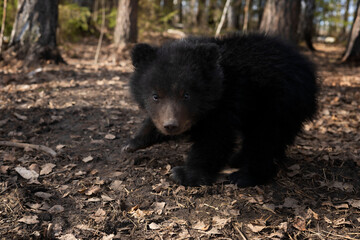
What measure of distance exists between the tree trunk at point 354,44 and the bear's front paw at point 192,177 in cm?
949

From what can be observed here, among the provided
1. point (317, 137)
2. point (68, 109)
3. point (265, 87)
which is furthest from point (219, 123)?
point (68, 109)

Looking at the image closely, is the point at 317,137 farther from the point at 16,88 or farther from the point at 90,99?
the point at 16,88

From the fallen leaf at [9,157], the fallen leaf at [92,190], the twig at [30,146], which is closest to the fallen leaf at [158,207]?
the fallen leaf at [92,190]

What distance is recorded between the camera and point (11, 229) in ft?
10.3

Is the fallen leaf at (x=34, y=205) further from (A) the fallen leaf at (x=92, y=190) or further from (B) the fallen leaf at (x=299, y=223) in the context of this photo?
(B) the fallen leaf at (x=299, y=223)

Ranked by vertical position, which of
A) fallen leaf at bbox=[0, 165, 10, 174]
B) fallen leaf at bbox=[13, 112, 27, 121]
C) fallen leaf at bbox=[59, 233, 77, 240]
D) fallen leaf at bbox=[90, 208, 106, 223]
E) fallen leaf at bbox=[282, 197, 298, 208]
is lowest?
fallen leaf at bbox=[59, 233, 77, 240]

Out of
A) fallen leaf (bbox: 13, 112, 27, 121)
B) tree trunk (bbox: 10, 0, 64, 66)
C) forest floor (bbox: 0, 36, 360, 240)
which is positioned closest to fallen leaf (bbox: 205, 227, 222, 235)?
forest floor (bbox: 0, 36, 360, 240)

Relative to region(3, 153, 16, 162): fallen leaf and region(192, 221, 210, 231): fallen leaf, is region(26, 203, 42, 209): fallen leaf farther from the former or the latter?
region(192, 221, 210, 231): fallen leaf

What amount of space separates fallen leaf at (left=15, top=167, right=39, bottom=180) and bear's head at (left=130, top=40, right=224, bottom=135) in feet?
5.34

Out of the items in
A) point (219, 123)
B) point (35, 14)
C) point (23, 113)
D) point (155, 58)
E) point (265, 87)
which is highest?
point (35, 14)

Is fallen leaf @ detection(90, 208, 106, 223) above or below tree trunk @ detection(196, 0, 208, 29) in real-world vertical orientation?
below

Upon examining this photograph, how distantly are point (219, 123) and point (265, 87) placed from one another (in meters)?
0.75

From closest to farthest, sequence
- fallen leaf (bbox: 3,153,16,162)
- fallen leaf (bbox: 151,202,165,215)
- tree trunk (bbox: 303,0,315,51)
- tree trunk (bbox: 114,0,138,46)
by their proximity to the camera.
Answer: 1. fallen leaf (bbox: 151,202,165,215)
2. fallen leaf (bbox: 3,153,16,162)
3. tree trunk (bbox: 114,0,138,46)
4. tree trunk (bbox: 303,0,315,51)

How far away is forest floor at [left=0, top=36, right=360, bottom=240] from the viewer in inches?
131
